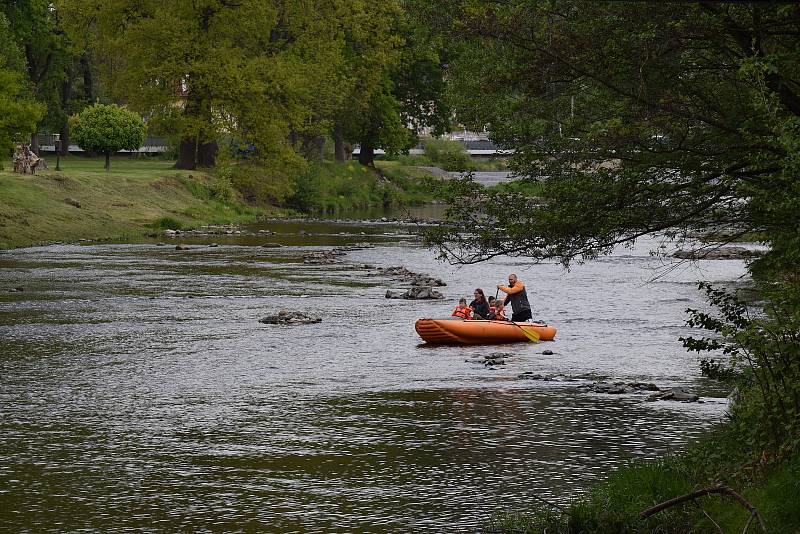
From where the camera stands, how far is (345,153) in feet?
312

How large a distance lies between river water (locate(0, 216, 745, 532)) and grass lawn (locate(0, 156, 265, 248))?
12.4 m

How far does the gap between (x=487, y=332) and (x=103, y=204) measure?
109 feet

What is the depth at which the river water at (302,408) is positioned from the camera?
15000mm

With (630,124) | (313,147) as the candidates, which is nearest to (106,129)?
(313,147)

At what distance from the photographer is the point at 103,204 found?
57156 mm

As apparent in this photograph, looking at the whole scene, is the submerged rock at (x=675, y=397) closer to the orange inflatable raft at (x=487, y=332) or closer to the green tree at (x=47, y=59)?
the orange inflatable raft at (x=487, y=332)

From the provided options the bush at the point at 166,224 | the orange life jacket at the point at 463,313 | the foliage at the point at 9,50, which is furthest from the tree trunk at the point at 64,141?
the orange life jacket at the point at 463,313

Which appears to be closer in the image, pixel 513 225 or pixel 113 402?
pixel 513 225

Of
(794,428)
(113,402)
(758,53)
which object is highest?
(758,53)

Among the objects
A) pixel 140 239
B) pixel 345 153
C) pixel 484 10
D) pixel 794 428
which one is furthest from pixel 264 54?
pixel 794 428

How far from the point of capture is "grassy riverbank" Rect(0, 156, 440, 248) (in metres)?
50.8

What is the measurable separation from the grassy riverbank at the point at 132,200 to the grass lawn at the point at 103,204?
4 centimetres

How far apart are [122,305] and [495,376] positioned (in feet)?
43.4

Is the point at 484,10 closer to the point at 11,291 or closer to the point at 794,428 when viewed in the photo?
the point at 794,428
